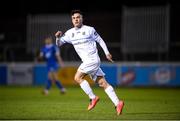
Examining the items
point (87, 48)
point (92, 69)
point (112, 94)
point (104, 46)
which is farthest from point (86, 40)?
point (112, 94)

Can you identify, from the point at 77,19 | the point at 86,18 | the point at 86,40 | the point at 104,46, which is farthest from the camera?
the point at 86,18

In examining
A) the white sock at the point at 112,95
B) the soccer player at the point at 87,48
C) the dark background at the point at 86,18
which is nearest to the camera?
the white sock at the point at 112,95

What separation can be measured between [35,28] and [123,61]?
5637mm

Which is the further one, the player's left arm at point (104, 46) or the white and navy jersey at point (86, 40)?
the white and navy jersey at point (86, 40)

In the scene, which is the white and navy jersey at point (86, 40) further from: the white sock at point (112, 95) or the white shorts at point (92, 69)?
the white sock at point (112, 95)

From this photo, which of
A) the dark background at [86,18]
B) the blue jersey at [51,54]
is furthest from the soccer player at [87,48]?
the dark background at [86,18]

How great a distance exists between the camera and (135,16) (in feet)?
113

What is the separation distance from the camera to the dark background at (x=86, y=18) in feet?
111

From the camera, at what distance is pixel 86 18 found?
114ft

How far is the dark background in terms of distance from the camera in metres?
33.7

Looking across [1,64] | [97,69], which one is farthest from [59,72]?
[97,69]

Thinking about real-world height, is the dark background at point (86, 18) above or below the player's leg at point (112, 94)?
below

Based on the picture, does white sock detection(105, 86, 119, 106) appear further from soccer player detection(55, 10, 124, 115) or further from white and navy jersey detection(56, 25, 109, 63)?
white and navy jersey detection(56, 25, 109, 63)

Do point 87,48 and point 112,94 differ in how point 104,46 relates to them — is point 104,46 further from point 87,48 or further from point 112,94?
point 112,94
